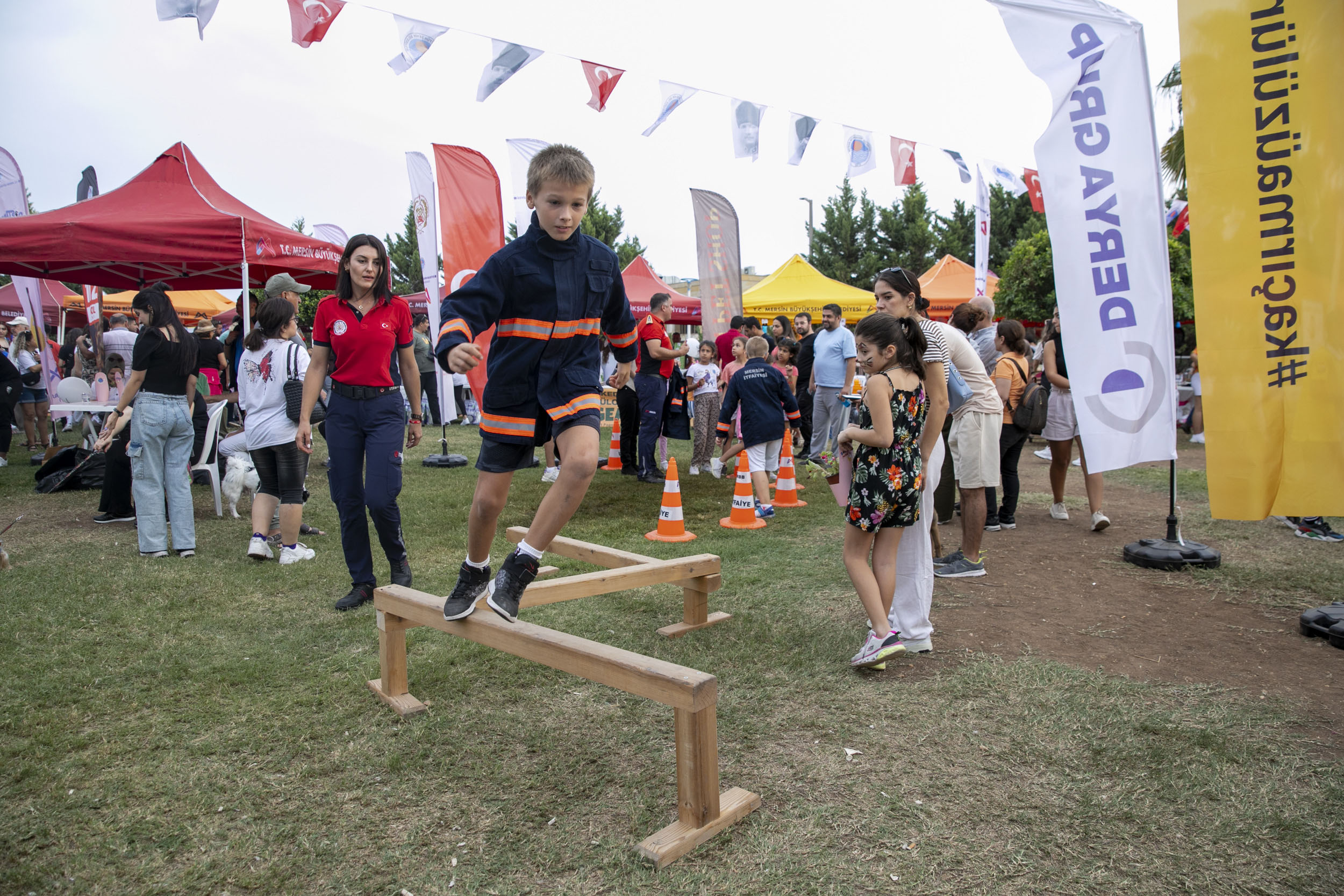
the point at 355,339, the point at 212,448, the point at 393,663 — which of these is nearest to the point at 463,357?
the point at 393,663

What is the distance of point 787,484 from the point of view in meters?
8.41

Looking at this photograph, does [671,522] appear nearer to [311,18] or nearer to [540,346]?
[540,346]

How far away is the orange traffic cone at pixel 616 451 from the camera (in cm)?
1091

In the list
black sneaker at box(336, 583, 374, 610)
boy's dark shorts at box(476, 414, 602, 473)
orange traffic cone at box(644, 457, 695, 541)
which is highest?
boy's dark shorts at box(476, 414, 602, 473)

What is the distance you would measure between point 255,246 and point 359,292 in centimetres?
485

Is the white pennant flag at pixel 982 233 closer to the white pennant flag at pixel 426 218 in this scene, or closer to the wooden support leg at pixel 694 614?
the white pennant flag at pixel 426 218

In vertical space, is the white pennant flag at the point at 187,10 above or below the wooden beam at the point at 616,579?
above

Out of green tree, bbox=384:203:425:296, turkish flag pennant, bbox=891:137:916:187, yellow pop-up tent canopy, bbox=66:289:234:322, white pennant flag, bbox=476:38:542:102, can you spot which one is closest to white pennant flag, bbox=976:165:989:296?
turkish flag pennant, bbox=891:137:916:187

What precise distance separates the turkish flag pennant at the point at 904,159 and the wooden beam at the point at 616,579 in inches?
390

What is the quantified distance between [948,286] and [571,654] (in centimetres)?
1988

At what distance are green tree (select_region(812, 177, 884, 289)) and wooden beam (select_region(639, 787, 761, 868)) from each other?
3625cm

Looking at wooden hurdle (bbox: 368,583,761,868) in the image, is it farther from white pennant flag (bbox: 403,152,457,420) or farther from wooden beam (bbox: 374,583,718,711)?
white pennant flag (bbox: 403,152,457,420)

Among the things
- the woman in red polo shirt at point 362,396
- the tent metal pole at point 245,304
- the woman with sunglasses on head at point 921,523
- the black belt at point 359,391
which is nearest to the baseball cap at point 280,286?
the tent metal pole at point 245,304

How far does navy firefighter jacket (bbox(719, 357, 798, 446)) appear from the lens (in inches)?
309
